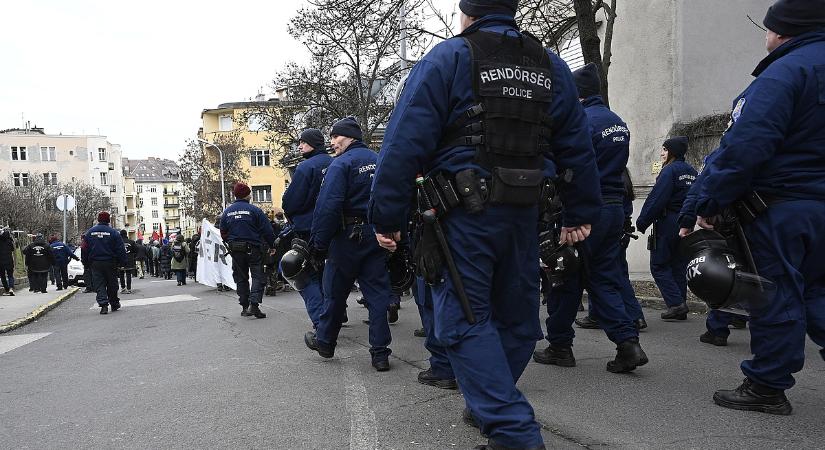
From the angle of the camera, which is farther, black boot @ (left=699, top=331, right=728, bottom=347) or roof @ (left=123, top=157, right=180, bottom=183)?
roof @ (left=123, top=157, right=180, bottom=183)

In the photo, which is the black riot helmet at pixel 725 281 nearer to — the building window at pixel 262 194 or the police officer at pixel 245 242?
the police officer at pixel 245 242

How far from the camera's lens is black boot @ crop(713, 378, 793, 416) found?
3.60m

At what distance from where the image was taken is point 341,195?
5215 mm

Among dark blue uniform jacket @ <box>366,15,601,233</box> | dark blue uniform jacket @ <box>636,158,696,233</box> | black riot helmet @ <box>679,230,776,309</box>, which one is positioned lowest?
black riot helmet @ <box>679,230,776,309</box>

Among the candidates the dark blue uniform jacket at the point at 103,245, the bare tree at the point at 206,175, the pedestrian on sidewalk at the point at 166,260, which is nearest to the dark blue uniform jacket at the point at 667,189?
the dark blue uniform jacket at the point at 103,245

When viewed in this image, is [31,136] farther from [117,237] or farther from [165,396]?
[165,396]

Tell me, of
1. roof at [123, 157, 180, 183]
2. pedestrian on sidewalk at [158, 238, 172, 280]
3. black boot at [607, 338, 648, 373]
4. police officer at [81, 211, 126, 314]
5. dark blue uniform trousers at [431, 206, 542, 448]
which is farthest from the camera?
roof at [123, 157, 180, 183]

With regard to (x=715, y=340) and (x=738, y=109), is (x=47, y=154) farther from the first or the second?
(x=738, y=109)

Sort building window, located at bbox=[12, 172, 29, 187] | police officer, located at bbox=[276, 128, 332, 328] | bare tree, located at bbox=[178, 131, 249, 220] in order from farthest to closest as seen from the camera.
Answer: building window, located at bbox=[12, 172, 29, 187] < bare tree, located at bbox=[178, 131, 249, 220] < police officer, located at bbox=[276, 128, 332, 328]

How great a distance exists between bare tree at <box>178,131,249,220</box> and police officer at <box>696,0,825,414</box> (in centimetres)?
4452

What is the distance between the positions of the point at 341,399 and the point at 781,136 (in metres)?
3.01

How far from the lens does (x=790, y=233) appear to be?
343 cm

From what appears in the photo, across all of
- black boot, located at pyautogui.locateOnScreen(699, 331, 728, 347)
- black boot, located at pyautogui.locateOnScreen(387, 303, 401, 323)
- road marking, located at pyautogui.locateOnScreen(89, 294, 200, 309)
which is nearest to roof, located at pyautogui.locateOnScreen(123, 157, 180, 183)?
road marking, located at pyautogui.locateOnScreen(89, 294, 200, 309)

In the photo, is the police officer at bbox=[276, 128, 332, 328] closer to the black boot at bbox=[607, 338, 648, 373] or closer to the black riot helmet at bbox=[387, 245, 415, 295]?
the black riot helmet at bbox=[387, 245, 415, 295]
